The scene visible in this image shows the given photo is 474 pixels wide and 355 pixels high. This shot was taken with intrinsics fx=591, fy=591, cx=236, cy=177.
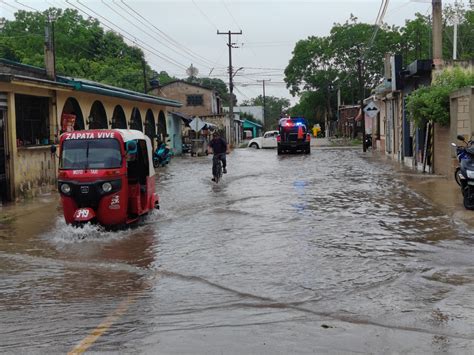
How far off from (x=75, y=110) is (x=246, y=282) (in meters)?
17.9

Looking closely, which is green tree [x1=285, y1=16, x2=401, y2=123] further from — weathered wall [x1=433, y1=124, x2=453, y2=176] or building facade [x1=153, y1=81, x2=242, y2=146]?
weathered wall [x1=433, y1=124, x2=453, y2=176]

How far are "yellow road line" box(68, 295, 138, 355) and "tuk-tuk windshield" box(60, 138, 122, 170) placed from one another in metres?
4.82

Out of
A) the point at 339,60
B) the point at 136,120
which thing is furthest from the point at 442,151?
the point at 339,60

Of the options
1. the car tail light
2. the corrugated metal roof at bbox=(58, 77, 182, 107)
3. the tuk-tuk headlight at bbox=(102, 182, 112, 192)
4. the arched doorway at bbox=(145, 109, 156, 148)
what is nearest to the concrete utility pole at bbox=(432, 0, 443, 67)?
the corrugated metal roof at bbox=(58, 77, 182, 107)

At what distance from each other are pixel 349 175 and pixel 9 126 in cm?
1268

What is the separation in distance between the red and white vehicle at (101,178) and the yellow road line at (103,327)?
436 cm

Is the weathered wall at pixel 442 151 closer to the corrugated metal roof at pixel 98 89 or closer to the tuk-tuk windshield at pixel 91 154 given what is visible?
the tuk-tuk windshield at pixel 91 154

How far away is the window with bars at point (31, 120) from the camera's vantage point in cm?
1904

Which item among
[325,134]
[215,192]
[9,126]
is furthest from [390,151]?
[325,134]

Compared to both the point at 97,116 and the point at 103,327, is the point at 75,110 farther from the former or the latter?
the point at 103,327

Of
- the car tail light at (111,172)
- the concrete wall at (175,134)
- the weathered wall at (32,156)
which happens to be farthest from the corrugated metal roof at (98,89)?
the car tail light at (111,172)

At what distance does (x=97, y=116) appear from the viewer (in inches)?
1068

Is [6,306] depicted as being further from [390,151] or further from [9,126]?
[390,151]

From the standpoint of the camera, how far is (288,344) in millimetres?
5387
